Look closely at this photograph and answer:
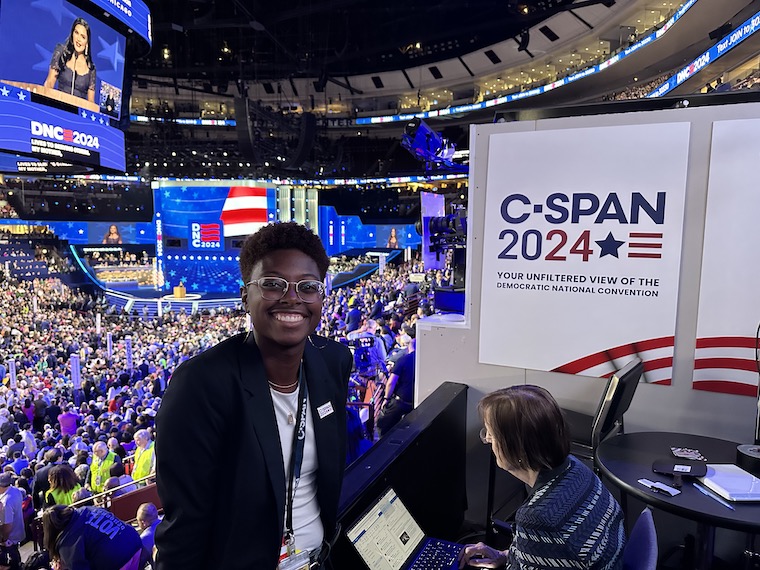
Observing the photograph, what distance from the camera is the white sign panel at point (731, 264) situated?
2.15 metres

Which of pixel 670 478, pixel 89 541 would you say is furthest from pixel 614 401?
pixel 89 541

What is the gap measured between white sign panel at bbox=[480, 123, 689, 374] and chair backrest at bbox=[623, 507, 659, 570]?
4.11 ft

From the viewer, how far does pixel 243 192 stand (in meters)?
17.5

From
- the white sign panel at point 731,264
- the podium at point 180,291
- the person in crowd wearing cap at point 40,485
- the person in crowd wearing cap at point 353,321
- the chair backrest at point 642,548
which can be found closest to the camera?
the chair backrest at point 642,548

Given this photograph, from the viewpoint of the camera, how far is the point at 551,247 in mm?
2486

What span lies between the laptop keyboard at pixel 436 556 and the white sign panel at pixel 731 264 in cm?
154

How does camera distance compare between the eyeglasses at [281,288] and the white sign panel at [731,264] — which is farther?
the white sign panel at [731,264]

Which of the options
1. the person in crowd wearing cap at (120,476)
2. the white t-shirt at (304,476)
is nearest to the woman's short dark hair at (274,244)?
the white t-shirt at (304,476)

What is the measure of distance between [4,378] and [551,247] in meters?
12.0

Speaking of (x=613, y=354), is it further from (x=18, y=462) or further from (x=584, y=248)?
(x=18, y=462)

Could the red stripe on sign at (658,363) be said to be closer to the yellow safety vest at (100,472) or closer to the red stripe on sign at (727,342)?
the red stripe on sign at (727,342)

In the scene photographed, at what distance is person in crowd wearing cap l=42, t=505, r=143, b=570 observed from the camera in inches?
95.3

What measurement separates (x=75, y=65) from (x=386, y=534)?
18.8 feet

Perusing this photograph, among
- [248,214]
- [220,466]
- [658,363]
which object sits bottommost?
[658,363]
